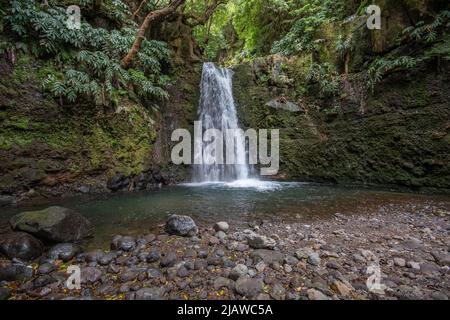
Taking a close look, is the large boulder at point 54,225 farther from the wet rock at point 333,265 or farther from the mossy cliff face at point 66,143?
the wet rock at point 333,265

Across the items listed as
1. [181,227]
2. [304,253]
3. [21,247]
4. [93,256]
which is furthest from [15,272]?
[304,253]

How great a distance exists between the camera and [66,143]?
16.8ft

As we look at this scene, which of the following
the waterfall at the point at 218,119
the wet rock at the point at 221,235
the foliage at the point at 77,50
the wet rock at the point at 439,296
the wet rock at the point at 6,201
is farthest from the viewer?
the waterfall at the point at 218,119

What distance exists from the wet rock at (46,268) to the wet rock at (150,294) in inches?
40.5

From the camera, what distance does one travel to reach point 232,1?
11.6 m

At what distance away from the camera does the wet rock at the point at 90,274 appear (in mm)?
1885

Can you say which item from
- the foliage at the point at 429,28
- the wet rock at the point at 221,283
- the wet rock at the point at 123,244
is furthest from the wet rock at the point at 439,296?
the foliage at the point at 429,28

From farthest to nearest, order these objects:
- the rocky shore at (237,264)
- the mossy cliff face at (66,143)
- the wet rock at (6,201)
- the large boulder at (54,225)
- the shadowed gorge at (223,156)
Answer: the mossy cliff face at (66,143)
the wet rock at (6,201)
the large boulder at (54,225)
the shadowed gorge at (223,156)
the rocky shore at (237,264)

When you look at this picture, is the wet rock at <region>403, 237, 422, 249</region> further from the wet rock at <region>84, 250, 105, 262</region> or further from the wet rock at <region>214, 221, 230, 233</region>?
the wet rock at <region>84, 250, 105, 262</region>

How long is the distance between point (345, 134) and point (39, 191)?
8.21 meters

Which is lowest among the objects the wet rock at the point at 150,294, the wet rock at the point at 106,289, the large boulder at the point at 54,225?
the wet rock at the point at 106,289

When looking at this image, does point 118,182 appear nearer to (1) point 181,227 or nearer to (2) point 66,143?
(2) point 66,143

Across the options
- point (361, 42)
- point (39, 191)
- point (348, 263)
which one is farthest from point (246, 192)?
point (361, 42)
